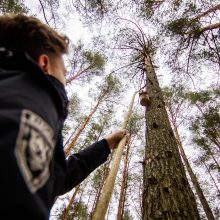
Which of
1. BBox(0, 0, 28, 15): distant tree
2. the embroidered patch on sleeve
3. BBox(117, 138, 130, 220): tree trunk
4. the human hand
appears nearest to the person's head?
the embroidered patch on sleeve

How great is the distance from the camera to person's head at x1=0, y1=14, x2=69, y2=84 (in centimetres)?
112

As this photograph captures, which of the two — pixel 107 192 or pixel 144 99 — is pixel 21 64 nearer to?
pixel 107 192

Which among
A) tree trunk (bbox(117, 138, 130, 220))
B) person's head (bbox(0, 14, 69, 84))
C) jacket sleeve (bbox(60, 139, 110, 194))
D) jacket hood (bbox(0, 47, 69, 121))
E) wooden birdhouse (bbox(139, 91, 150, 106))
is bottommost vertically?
jacket hood (bbox(0, 47, 69, 121))

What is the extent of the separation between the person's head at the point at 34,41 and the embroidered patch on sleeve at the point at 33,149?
17.4 inches

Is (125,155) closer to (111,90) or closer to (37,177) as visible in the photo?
(111,90)

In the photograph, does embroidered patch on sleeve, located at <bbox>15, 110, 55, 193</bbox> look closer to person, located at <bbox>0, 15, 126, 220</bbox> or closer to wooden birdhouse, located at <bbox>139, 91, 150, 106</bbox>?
person, located at <bbox>0, 15, 126, 220</bbox>

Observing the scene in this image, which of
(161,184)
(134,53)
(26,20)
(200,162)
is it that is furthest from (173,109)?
(26,20)

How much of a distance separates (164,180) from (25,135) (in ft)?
8.54

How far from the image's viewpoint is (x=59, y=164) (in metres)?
1.01

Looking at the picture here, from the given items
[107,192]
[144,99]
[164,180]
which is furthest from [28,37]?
[144,99]

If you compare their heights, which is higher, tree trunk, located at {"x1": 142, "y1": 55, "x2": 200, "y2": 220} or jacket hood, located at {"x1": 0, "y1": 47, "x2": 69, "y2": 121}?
tree trunk, located at {"x1": 142, "y1": 55, "x2": 200, "y2": 220}

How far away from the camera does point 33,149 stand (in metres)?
0.66

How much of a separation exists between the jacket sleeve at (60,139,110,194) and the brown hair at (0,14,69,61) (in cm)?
70

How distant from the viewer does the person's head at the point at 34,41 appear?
3.67 feet
